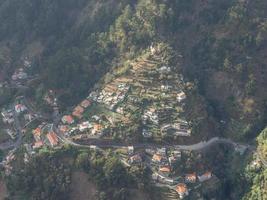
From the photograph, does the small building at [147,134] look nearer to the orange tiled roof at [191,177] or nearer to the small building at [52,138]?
the orange tiled roof at [191,177]

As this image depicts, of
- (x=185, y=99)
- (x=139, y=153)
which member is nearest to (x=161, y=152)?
(x=139, y=153)

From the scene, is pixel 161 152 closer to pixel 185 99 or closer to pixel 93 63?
pixel 185 99

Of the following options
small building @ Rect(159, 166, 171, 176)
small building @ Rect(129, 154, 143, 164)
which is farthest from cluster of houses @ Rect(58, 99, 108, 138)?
small building @ Rect(159, 166, 171, 176)

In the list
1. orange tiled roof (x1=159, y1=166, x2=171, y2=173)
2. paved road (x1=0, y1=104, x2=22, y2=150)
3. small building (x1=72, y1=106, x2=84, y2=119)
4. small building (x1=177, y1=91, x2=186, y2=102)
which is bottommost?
paved road (x1=0, y1=104, x2=22, y2=150)

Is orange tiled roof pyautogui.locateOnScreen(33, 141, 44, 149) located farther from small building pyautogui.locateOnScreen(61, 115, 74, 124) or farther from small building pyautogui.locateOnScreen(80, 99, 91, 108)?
small building pyautogui.locateOnScreen(80, 99, 91, 108)

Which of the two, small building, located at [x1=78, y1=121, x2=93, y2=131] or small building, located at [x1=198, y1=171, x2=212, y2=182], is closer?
small building, located at [x1=198, y1=171, x2=212, y2=182]

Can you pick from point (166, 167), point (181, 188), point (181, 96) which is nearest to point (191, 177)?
point (181, 188)

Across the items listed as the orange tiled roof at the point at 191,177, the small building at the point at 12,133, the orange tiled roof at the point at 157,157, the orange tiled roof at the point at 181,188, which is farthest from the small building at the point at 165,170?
the small building at the point at 12,133
